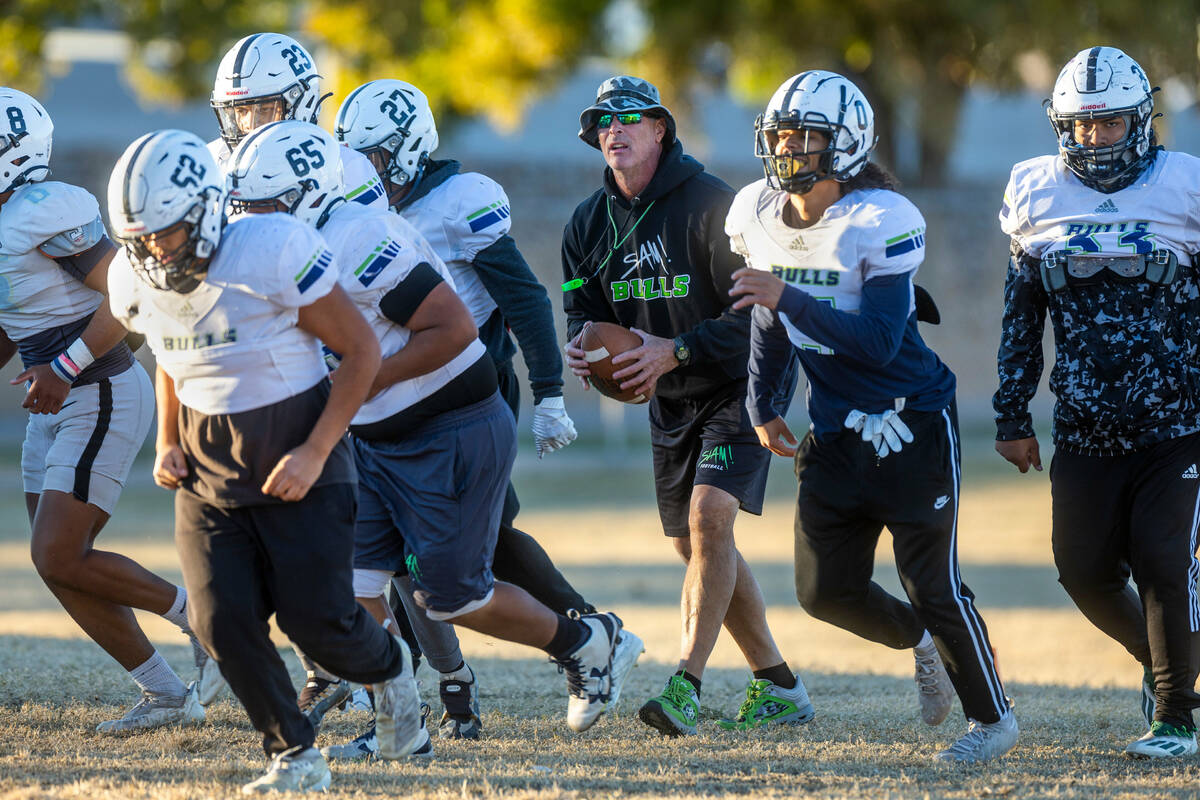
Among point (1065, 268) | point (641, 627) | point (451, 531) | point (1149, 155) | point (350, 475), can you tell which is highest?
point (1149, 155)

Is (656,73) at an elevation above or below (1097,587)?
above

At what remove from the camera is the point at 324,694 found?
5781 mm

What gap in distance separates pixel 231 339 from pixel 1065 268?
9.83ft

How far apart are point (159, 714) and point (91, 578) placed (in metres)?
0.61

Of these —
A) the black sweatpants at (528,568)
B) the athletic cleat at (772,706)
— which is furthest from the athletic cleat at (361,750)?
the athletic cleat at (772,706)

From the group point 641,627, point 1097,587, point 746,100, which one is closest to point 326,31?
point 746,100

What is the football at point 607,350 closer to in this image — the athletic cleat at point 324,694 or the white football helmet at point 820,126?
the white football helmet at point 820,126

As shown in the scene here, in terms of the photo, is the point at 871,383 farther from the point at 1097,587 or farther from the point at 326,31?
the point at 326,31

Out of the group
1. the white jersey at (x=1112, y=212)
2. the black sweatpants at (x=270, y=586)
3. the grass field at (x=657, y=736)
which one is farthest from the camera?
the white jersey at (x=1112, y=212)

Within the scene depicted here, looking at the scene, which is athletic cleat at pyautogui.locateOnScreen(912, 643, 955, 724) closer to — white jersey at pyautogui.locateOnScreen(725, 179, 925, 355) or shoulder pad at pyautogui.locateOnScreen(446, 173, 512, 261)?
white jersey at pyautogui.locateOnScreen(725, 179, 925, 355)

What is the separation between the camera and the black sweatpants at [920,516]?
4953 mm

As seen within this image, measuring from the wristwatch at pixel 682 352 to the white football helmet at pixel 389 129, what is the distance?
1.22 metres

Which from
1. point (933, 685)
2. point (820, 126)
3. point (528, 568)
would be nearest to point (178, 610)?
point (528, 568)

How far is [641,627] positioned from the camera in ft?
31.7
